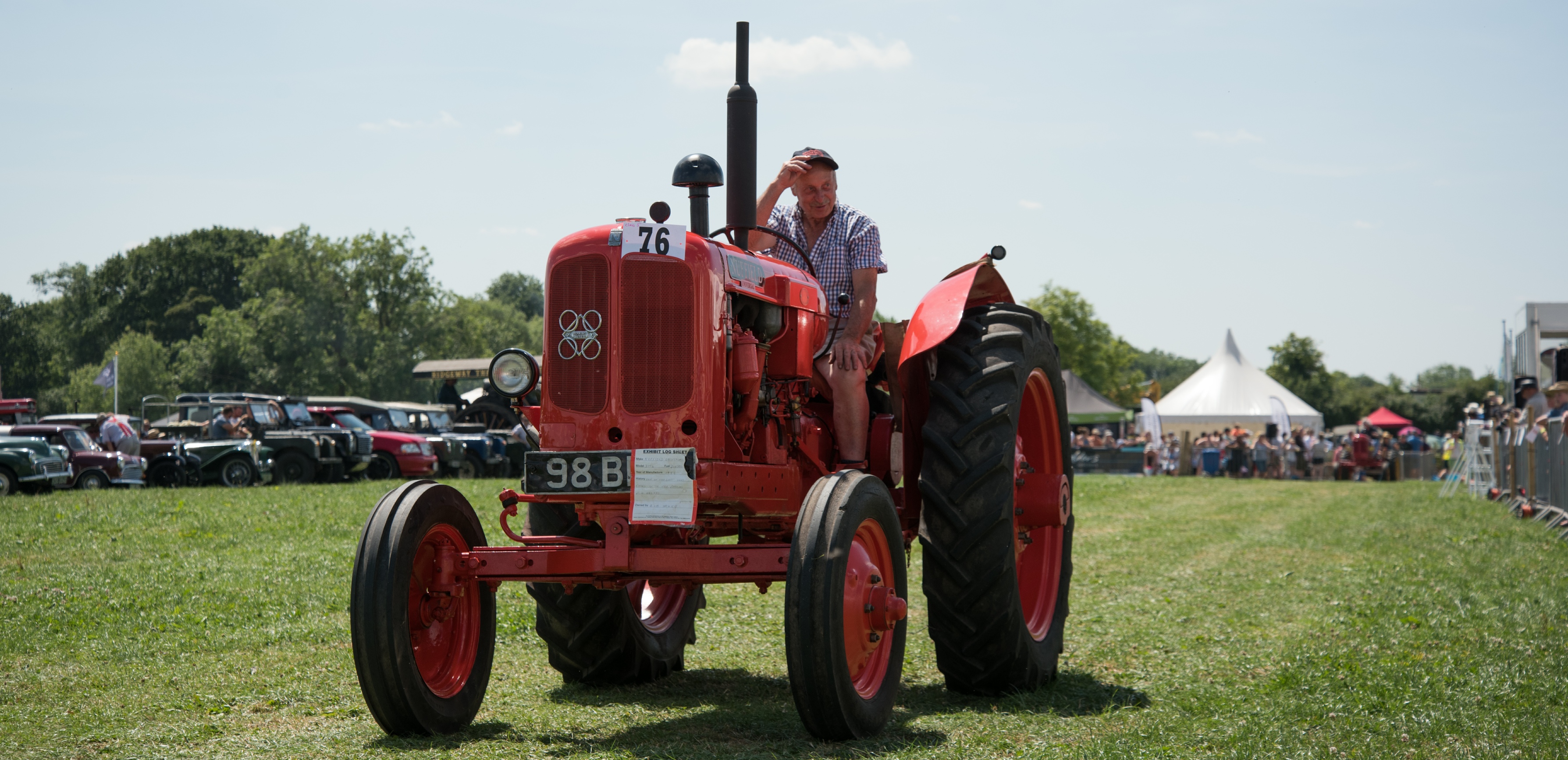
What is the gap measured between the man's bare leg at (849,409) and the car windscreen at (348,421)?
74.6 ft

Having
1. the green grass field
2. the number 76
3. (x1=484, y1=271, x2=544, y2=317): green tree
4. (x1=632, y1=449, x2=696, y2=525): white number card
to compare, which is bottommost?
the green grass field

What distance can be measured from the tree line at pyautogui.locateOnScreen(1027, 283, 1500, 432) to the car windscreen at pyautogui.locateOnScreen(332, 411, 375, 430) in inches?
958

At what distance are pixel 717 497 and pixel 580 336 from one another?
2.46 ft

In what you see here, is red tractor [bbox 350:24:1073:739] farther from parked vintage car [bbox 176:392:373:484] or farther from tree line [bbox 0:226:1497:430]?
tree line [bbox 0:226:1497:430]

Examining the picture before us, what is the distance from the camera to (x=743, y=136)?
5.73m

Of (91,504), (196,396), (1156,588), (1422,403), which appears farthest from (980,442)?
(1422,403)

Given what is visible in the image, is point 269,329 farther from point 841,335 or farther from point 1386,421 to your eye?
point 841,335

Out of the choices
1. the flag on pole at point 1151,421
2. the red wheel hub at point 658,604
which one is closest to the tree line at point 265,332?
the flag on pole at point 1151,421

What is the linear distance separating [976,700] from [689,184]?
2451 millimetres

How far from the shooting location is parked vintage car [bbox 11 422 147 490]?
2030 centimetres

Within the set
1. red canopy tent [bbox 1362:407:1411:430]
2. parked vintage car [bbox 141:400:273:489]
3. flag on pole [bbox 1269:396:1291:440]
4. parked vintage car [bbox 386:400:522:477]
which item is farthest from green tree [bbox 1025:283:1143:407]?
parked vintage car [bbox 141:400:273:489]

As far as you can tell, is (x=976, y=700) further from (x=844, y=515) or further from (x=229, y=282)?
(x=229, y=282)

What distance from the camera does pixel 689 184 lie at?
541cm

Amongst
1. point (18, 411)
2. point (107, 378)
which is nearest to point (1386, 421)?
point (107, 378)
